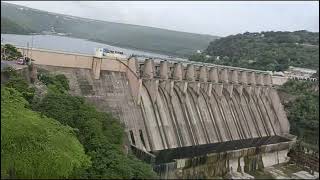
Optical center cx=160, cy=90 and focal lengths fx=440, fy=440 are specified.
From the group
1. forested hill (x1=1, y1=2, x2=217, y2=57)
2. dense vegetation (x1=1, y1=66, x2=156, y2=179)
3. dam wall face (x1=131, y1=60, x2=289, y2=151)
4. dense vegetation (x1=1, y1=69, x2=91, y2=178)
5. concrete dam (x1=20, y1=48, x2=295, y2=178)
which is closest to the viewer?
dense vegetation (x1=1, y1=69, x2=91, y2=178)

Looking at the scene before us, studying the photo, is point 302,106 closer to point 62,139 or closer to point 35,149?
point 62,139

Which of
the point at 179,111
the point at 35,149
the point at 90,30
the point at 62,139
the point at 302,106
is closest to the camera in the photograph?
the point at 35,149

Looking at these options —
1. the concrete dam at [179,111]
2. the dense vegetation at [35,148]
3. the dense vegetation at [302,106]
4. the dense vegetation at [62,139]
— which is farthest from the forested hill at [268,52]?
the dense vegetation at [35,148]

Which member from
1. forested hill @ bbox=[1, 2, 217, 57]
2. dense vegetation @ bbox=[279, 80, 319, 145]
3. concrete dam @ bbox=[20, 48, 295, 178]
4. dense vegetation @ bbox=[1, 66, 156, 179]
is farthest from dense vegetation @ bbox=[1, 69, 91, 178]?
forested hill @ bbox=[1, 2, 217, 57]

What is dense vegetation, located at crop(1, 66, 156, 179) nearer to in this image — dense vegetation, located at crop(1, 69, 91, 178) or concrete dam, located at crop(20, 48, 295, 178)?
dense vegetation, located at crop(1, 69, 91, 178)

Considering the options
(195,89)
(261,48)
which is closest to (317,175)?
(195,89)

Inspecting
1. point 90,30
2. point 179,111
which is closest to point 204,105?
point 179,111
